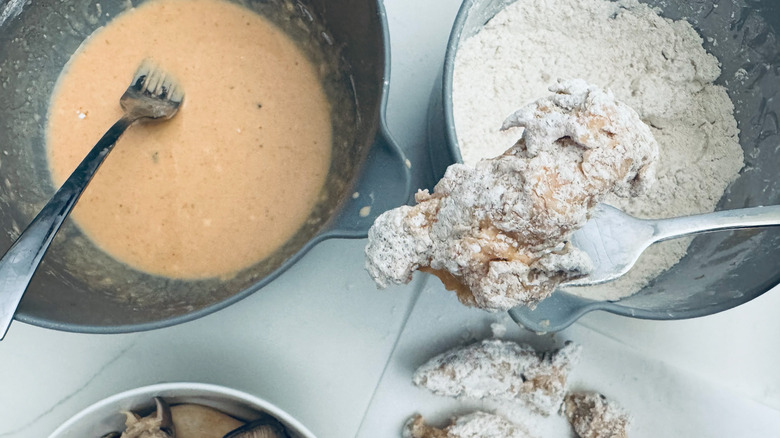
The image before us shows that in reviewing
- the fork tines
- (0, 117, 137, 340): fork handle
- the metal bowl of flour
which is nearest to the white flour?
the metal bowl of flour

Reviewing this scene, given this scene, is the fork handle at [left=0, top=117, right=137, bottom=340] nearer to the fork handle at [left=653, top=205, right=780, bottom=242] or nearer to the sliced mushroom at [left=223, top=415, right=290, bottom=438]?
the sliced mushroom at [left=223, top=415, right=290, bottom=438]

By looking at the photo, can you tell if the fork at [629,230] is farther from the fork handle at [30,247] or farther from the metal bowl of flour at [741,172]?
the fork handle at [30,247]

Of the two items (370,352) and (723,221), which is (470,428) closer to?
(370,352)

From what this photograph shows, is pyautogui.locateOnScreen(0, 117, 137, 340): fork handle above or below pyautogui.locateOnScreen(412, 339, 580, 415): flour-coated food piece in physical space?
above

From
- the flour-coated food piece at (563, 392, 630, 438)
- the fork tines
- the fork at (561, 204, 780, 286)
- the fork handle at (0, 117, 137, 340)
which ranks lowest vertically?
the flour-coated food piece at (563, 392, 630, 438)

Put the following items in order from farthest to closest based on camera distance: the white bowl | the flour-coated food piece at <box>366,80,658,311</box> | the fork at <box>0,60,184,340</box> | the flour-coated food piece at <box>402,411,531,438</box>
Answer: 1. the flour-coated food piece at <box>402,411,531,438</box>
2. the white bowl
3. the fork at <box>0,60,184,340</box>
4. the flour-coated food piece at <box>366,80,658,311</box>

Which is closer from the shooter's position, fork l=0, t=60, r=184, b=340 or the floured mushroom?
fork l=0, t=60, r=184, b=340

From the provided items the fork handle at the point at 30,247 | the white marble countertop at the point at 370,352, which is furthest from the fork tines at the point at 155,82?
the white marble countertop at the point at 370,352
